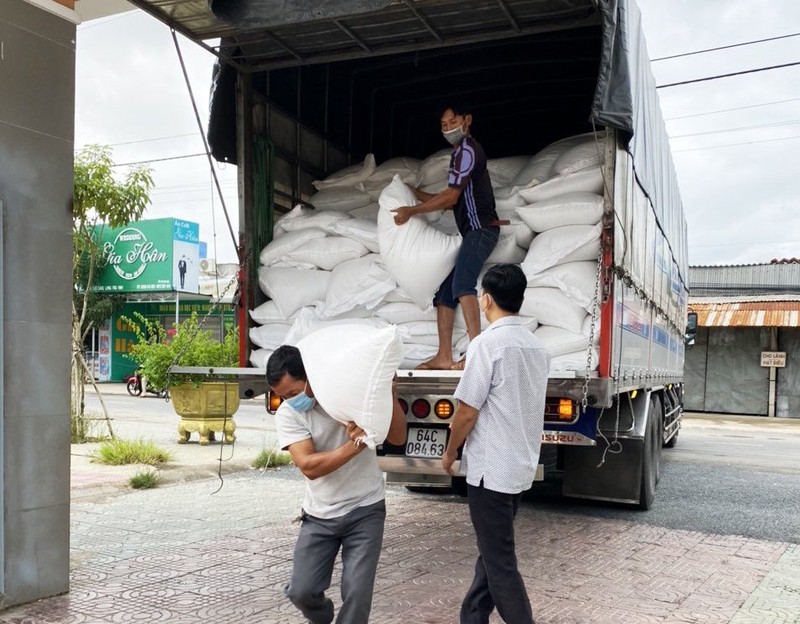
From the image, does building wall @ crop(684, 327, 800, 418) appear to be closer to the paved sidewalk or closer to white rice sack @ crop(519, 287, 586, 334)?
the paved sidewalk

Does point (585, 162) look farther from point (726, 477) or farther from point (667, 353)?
point (726, 477)

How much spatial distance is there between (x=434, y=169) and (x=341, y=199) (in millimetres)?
792

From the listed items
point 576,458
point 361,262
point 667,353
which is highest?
point 361,262

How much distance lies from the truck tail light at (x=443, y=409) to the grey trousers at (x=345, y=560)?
2.02 metres

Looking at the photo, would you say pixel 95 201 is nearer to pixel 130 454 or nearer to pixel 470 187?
pixel 130 454

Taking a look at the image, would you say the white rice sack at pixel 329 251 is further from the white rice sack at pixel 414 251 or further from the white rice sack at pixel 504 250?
the white rice sack at pixel 504 250

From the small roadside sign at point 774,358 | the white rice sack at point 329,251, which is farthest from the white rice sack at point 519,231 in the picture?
the small roadside sign at point 774,358

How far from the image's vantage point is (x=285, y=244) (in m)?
5.56

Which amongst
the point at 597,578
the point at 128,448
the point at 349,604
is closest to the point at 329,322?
the point at 597,578

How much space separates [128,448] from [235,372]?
156 inches

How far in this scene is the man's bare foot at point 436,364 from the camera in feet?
15.7

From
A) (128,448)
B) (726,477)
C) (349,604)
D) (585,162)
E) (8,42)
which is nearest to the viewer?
(349,604)

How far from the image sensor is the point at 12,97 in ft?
12.3

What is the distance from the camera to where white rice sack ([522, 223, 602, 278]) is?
4794 mm
